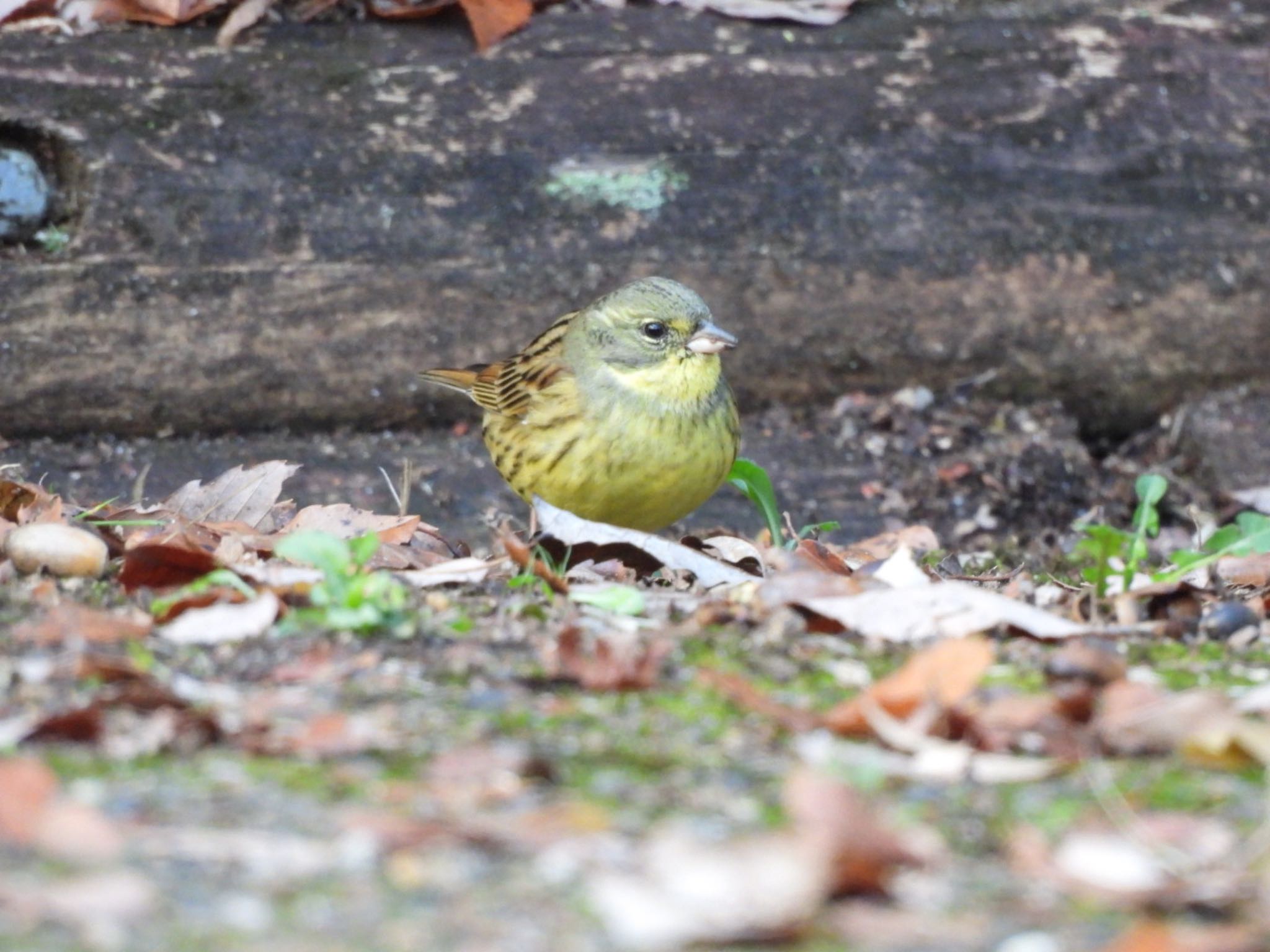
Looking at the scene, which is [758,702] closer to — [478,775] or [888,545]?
[478,775]

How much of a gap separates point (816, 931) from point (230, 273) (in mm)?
4188

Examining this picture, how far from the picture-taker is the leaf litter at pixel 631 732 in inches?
80.6

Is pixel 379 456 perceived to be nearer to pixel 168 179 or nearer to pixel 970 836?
pixel 168 179

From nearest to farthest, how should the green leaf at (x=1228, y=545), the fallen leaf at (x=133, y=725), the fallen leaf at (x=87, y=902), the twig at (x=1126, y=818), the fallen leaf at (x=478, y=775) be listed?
the fallen leaf at (x=87, y=902) < the twig at (x=1126, y=818) < the fallen leaf at (x=478, y=775) < the fallen leaf at (x=133, y=725) < the green leaf at (x=1228, y=545)

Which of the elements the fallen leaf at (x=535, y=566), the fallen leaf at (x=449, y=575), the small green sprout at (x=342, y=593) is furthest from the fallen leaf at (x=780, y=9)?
the small green sprout at (x=342, y=593)

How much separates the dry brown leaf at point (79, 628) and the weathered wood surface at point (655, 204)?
277cm

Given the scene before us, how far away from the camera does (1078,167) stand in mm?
6133

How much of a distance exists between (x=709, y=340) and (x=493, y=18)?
4.19ft

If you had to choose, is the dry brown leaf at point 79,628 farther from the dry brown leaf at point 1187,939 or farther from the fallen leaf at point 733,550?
the fallen leaf at point 733,550

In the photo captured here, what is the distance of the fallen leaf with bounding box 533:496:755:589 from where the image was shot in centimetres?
412

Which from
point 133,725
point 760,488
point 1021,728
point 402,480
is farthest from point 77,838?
point 402,480

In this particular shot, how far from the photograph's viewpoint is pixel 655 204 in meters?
5.94

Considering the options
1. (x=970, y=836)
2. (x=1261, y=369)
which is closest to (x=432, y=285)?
(x=1261, y=369)

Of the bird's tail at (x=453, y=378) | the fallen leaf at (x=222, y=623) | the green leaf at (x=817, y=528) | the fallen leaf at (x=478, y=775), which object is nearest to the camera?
the fallen leaf at (x=478, y=775)
